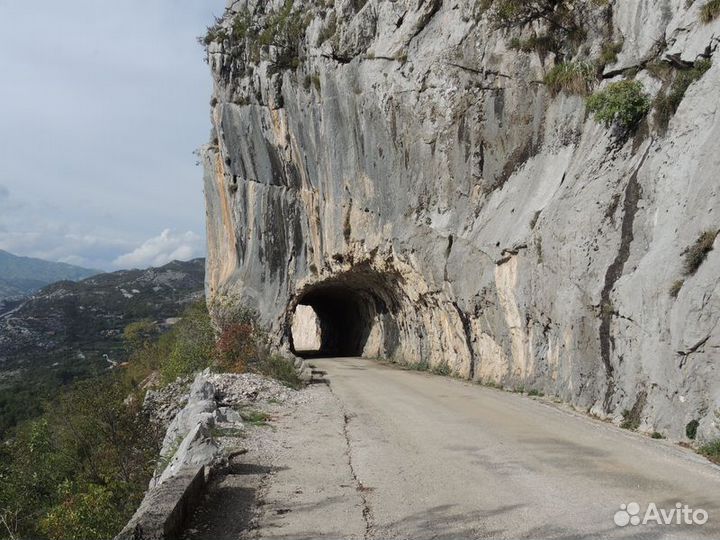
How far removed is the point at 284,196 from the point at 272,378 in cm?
1756

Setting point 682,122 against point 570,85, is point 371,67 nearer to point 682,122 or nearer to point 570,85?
point 570,85

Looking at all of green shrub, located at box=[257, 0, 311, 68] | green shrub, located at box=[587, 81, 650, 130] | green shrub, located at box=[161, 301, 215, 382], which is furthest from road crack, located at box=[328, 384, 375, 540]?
green shrub, located at box=[257, 0, 311, 68]

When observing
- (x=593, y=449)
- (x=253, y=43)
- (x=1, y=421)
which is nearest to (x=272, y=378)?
(x=593, y=449)

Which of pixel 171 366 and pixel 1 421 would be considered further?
pixel 1 421

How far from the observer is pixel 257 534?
5828mm

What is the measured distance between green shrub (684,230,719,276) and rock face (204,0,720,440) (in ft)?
0.43

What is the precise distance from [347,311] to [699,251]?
36.0 m

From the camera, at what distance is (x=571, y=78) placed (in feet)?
54.1

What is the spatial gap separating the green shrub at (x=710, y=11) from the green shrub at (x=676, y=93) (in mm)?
981

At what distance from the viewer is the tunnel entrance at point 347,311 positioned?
1289 inches

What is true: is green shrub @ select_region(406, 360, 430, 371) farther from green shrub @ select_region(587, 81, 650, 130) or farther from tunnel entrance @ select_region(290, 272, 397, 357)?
green shrub @ select_region(587, 81, 650, 130)

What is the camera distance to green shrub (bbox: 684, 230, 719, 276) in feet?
32.4

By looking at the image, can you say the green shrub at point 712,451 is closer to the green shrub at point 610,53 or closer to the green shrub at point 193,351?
the green shrub at point 610,53

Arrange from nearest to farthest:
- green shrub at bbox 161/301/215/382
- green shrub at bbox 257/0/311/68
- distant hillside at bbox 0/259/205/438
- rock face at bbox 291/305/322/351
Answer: green shrub at bbox 161/301/215/382 < green shrub at bbox 257/0/311/68 < rock face at bbox 291/305/322/351 < distant hillside at bbox 0/259/205/438
